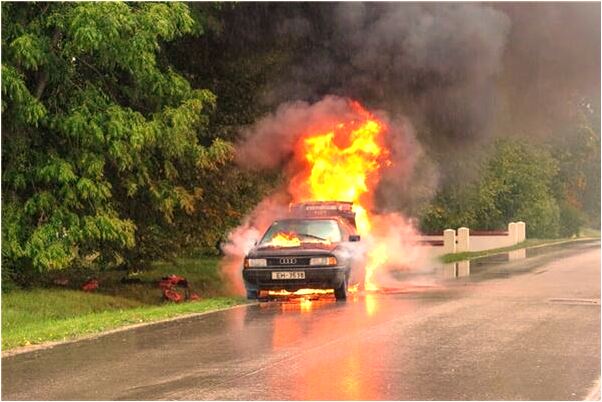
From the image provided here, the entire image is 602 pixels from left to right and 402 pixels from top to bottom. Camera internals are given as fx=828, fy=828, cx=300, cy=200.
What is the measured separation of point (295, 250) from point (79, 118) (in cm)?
443

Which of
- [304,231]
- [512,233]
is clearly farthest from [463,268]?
[512,233]

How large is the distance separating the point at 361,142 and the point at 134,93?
7.01 meters

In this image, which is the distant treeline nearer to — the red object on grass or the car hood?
the red object on grass

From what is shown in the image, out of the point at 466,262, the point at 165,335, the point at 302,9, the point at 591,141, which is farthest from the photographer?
the point at 591,141

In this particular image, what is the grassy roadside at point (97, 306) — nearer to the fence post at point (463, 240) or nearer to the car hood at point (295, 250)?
the car hood at point (295, 250)

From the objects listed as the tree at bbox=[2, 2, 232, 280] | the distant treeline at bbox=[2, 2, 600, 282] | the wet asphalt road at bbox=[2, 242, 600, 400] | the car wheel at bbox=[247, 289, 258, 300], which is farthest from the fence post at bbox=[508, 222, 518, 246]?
the car wheel at bbox=[247, 289, 258, 300]

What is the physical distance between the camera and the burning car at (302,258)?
14.6 meters

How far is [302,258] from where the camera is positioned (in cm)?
1466

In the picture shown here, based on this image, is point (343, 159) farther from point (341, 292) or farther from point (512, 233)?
point (512, 233)

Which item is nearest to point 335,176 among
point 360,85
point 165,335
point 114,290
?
point 360,85

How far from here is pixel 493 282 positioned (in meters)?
19.0

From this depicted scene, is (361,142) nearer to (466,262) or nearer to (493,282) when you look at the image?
(493,282)

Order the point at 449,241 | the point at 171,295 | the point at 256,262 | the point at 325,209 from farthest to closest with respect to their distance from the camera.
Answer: the point at 449,241 < the point at 171,295 < the point at 325,209 < the point at 256,262

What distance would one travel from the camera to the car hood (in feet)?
48.3
